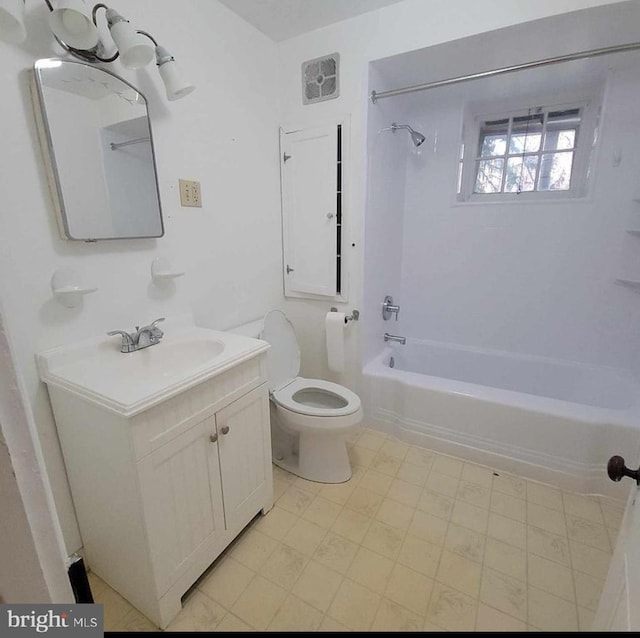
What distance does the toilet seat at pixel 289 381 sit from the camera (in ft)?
5.98

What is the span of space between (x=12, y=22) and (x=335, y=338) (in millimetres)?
1734

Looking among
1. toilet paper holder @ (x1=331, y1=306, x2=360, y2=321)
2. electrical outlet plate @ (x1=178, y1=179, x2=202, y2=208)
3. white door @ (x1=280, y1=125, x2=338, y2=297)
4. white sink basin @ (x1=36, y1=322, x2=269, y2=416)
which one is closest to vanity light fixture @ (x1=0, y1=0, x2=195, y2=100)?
electrical outlet plate @ (x1=178, y1=179, x2=202, y2=208)

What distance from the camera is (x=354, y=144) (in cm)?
188

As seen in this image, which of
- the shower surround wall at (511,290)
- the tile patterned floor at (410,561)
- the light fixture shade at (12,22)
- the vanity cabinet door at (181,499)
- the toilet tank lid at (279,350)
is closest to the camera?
the light fixture shade at (12,22)

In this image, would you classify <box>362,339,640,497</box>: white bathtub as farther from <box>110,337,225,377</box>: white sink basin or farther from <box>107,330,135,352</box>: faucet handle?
<box>107,330,135,352</box>: faucet handle

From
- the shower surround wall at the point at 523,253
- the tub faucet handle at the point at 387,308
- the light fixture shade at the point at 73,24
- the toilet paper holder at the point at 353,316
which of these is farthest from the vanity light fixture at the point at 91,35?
the tub faucet handle at the point at 387,308

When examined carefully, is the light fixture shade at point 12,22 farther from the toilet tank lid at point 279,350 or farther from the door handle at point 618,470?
the door handle at point 618,470

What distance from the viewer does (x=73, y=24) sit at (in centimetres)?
104

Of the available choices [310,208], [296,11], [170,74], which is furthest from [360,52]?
[170,74]

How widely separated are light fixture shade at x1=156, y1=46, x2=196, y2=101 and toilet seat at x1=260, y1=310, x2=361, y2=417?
1050 mm

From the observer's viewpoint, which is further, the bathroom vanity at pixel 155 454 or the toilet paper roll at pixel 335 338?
the toilet paper roll at pixel 335 338

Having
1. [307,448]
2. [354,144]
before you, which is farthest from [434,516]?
[354,144]

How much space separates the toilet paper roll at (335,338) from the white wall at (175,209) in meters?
0.43

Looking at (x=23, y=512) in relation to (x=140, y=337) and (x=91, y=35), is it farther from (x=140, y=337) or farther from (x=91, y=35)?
(x=91, y=35)
